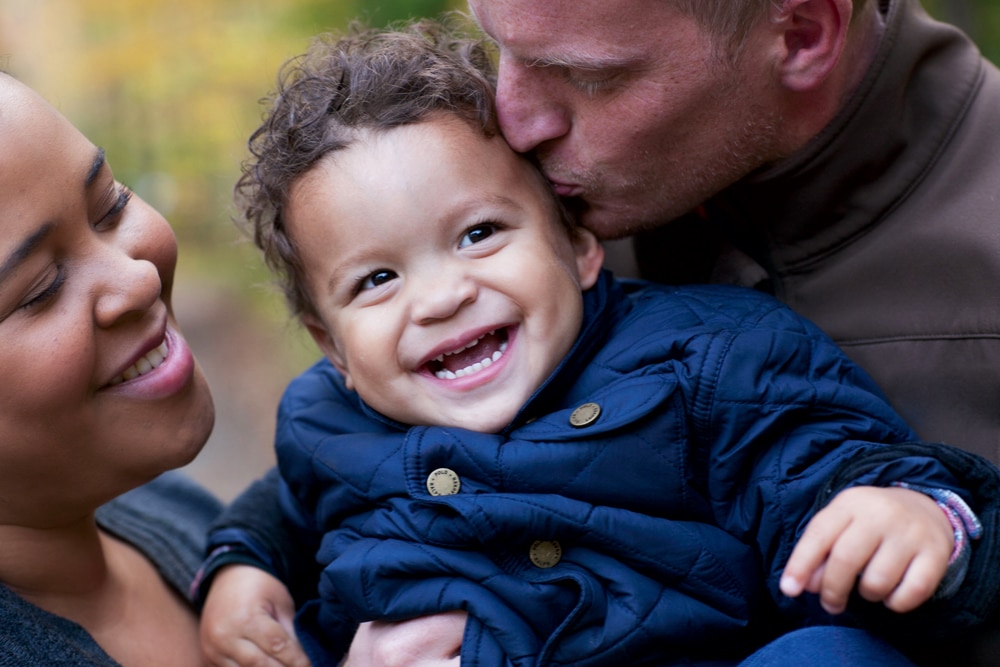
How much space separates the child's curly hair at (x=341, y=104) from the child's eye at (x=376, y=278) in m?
0.21

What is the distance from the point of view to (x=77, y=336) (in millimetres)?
1849

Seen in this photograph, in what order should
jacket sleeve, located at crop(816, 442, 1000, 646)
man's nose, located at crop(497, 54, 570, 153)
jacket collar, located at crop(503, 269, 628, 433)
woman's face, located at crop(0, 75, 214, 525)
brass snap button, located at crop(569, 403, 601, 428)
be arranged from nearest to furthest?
jacket sleeve, located at crop(816, 442, 1000, 646), woman's face, located at crop(0, 75, 214, 525), brass snap button, located at crop(569, 403, 601, 428), jacket collar, located at crop(503, 269, 628, 433), man's nose, located at crop(497, 54, 570, 153)

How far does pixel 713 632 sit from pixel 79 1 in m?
7.81

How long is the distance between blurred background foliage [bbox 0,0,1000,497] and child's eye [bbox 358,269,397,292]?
3.90m

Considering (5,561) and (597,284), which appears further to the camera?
(597,284)

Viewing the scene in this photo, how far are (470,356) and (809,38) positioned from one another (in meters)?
1.00

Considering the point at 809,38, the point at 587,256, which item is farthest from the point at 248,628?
the point at 809,38

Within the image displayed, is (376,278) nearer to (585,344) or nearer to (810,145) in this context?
(585,344)

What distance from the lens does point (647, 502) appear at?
2.00m

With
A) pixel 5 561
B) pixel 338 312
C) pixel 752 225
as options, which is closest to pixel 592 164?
pixel 752 225

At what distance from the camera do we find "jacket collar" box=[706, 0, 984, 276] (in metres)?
2.30

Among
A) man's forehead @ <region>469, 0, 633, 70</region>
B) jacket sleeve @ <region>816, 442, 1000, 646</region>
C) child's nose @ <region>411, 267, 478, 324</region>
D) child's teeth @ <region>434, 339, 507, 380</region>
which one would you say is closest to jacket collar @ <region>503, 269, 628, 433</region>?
child's teeth @ <region>434, 339, 507, 380</region>

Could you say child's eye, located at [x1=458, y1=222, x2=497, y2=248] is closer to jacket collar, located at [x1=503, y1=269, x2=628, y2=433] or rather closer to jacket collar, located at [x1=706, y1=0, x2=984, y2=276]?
jacket collar, located at [x1=503, y1=269, x2=628, y2=433]

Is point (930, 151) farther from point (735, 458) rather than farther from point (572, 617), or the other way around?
point (572, 617)
